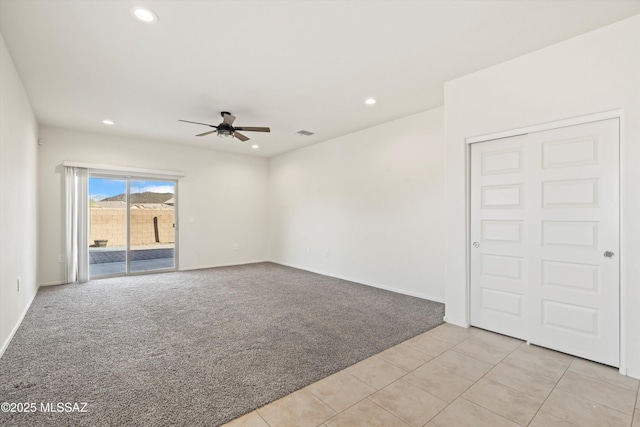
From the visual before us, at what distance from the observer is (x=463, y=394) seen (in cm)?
207

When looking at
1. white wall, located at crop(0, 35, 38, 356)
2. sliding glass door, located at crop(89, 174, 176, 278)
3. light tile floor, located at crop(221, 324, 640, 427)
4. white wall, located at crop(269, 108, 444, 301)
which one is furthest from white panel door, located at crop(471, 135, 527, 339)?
sliding glass door, located at crop(89, 174, 176, 278)

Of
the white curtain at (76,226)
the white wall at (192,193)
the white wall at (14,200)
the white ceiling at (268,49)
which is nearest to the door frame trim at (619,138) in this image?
the white ceiling at (268,49)

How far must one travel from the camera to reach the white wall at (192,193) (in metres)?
5.13

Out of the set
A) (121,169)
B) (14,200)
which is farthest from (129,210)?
(14,200)

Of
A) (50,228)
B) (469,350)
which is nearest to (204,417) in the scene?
(469,350)

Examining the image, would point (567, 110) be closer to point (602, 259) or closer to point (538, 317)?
point (602, 259)

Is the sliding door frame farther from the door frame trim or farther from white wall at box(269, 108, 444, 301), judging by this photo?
the door frame trim

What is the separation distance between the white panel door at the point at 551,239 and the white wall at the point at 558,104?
10 cm

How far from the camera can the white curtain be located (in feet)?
17.1

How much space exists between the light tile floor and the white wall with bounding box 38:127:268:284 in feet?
17.5

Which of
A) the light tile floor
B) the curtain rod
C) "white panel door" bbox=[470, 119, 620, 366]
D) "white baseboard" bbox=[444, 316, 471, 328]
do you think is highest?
the curtain rod

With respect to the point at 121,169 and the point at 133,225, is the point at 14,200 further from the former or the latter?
the point at 133,225

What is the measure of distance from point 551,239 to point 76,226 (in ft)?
23.2

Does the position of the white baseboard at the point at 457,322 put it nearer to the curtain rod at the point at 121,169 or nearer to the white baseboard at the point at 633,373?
the white baseboard at the point at 633,373
